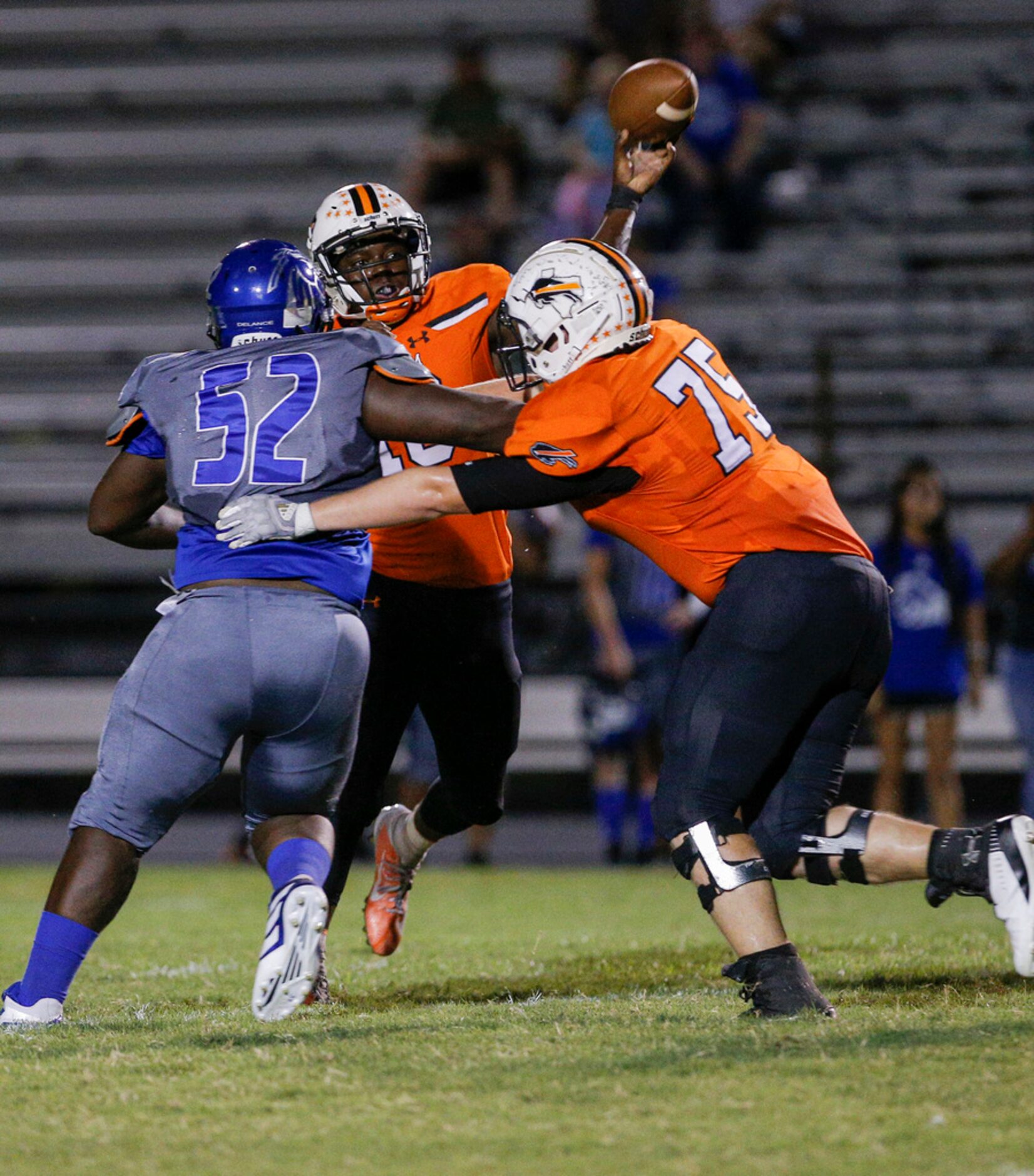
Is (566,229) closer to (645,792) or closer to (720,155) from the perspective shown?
(720,155)

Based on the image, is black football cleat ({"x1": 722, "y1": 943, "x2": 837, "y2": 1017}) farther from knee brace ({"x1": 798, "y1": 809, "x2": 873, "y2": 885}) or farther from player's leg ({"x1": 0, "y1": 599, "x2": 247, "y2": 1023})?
player's leg ({"x1": 0, "y1": 599, "x2": 247, "y2": 1023})

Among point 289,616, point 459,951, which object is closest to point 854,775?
point 459,951

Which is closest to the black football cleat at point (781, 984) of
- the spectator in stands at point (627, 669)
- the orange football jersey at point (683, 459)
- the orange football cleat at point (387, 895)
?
the orange football jersey at point (683, 459)

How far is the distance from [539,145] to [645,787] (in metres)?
6.69

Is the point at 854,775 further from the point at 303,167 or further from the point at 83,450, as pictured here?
the point at 303,167

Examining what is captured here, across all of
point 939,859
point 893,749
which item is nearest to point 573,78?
point 893,749

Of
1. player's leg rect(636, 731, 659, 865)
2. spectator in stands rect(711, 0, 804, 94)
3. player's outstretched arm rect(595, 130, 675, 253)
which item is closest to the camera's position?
player's outstretched arm rect(595, 130, 675, 253)

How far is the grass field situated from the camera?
8.40 feet

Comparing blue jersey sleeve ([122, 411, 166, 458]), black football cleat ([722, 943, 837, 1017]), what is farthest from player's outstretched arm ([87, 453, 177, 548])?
black football cleat ([722, 943, 837, 1017])

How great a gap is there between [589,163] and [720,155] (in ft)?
3.56

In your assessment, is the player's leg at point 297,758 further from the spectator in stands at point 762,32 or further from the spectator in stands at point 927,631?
the spectator in stands at point 762,32

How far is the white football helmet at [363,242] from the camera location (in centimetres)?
429

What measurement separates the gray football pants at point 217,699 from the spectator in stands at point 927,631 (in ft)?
16.2

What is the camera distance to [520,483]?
3.49 m
